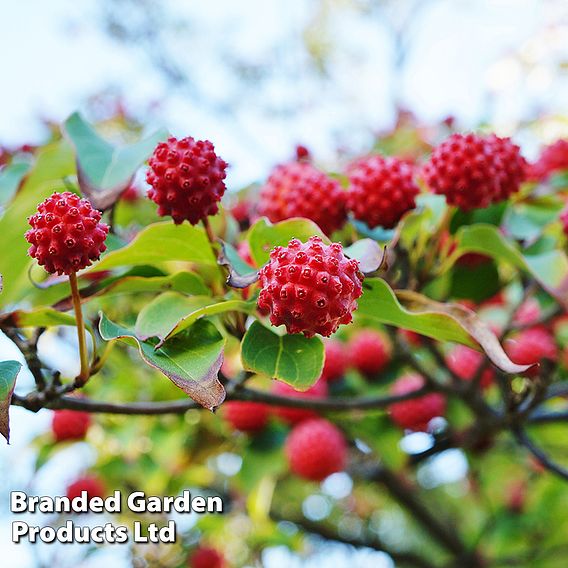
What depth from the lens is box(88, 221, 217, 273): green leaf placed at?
98 cm

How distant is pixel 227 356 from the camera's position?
2.20 metres

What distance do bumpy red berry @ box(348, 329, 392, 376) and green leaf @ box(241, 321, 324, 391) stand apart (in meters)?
1.03

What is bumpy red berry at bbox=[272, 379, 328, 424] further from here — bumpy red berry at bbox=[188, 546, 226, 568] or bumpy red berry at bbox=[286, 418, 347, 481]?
bumpy red berry at bbox=[188, 546, 226, 568]

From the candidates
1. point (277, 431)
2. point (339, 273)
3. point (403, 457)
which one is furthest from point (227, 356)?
point (339, 273)

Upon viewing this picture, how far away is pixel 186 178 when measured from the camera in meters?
0.90

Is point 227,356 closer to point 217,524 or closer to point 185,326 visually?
point 217,524

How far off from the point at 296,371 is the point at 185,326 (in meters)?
0.13

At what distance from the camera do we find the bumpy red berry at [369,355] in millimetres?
1908

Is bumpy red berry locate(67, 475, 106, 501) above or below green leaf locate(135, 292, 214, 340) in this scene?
below

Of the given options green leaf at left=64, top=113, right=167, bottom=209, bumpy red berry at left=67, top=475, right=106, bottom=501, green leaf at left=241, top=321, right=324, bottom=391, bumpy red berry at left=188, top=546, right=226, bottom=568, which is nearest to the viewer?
green leaf at left=241, top=321, right=324, bottom=391

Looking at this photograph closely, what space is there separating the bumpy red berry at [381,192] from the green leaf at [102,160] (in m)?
0.33

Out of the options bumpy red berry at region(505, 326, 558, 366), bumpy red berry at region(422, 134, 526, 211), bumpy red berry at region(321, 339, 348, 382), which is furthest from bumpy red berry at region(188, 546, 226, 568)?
bumpy red berry at region(422, 134, 526, 211)

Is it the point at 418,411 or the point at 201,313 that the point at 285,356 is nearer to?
the point at 201,313

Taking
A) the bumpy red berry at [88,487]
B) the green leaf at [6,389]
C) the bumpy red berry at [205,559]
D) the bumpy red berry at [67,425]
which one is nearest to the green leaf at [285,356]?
the green leaf at [6,389]
